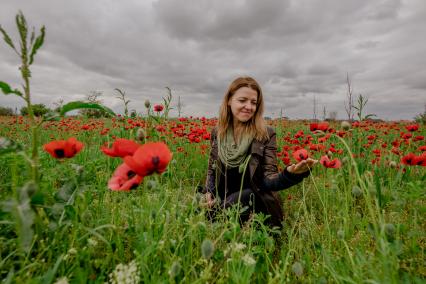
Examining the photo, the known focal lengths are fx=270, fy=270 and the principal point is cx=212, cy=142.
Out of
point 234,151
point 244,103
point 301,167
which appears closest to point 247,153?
point 234,151

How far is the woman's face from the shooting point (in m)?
2.81

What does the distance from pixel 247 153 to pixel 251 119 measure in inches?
15.8

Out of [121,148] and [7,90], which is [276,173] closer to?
[121,148]

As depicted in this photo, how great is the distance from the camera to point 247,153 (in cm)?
292

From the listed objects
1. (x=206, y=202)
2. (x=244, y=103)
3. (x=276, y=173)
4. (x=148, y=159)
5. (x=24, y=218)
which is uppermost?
(x=244, y=103)

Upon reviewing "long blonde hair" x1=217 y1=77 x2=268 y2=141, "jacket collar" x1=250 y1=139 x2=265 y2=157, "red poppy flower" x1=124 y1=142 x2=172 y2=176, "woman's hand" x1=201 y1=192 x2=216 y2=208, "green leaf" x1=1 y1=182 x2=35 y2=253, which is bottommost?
"woman's hand" x1=201 y1=192 x2=216 y2=208

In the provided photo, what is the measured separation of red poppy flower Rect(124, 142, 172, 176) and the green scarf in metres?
1.90

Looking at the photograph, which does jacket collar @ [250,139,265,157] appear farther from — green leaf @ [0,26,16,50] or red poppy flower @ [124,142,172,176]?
green leaf @ [0,26,16,50]

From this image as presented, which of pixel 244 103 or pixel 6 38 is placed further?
pixel 244 103

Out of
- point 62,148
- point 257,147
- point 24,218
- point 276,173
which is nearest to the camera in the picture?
point 24,218

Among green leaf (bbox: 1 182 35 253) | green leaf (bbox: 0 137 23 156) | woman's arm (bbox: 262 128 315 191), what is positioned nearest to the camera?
green leaf (bbox: 1 182 35 253)

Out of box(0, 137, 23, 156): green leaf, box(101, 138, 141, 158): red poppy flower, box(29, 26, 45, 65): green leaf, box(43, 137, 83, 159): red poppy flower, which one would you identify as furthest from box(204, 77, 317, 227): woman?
box(29, 26, 45, 65): green leaf

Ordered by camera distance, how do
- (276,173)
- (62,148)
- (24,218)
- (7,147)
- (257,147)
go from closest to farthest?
1. (24,218)
2. (7,147)
3. (62,148)
4. (276,173)
5. (257,147)

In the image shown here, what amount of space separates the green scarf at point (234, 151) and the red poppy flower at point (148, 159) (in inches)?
74.7
